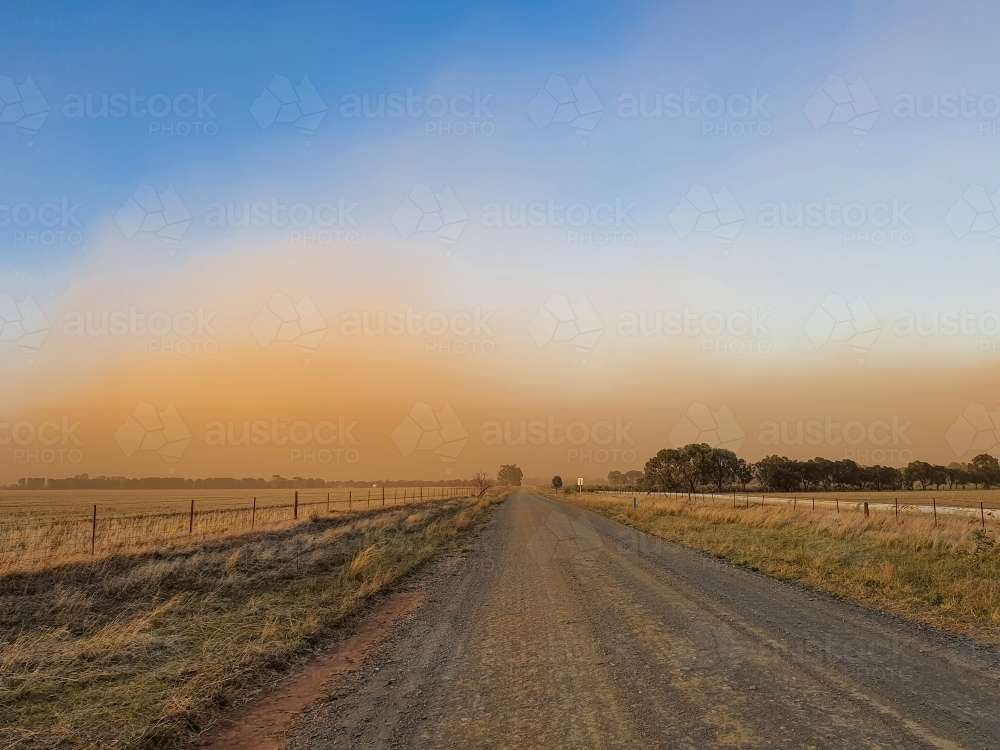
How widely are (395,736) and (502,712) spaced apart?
3.44 ft

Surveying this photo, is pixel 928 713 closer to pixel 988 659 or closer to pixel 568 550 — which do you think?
pixel 988 659

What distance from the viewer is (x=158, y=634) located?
8594 millimetres

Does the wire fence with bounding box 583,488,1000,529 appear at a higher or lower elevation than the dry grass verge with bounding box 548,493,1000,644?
lower

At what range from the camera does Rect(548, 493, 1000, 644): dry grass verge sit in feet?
30.8

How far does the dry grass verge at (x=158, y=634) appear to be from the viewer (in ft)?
18.3

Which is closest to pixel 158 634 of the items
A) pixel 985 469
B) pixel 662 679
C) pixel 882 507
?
pixel 662 679

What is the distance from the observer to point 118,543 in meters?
17.7

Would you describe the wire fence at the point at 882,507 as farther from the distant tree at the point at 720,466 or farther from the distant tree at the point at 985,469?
the distant tree at the point at 985,469

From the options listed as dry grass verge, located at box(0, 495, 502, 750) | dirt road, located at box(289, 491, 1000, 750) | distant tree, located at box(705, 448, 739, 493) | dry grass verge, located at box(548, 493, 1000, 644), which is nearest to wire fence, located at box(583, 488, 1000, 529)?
dry grass verge, located at box(548, 493, 1000, 644)

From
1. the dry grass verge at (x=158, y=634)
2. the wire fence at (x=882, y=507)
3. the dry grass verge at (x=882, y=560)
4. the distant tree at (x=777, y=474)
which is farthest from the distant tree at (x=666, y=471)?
the dry grass verge at (x=158, y=634)

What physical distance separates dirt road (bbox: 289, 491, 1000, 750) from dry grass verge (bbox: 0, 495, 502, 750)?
1389 mm

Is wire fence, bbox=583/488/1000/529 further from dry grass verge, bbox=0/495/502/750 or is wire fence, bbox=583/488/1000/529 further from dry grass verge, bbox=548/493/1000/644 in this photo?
dry grass verge, bbox=0/495/502/750

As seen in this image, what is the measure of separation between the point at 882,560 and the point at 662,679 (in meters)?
11.3

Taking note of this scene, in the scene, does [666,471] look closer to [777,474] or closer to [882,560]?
[777,474]
